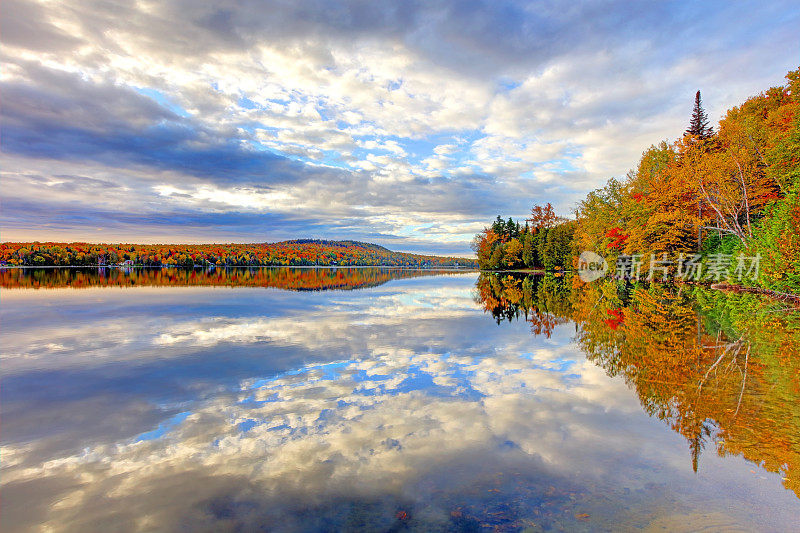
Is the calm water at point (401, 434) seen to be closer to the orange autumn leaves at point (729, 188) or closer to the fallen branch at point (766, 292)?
the fallen branch at point (766, 292)

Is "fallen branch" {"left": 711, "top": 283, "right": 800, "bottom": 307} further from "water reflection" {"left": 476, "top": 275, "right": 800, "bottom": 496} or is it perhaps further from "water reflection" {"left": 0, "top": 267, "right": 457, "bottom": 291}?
"water reflection" {"left": 0, "top": 267, "right": 457, "bottom": 291}

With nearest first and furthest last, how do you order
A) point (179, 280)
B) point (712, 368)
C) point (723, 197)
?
point (712, 368) → point (723, 197) → point (179, 280)

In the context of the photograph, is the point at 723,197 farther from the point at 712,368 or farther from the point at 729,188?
the point at 712,368

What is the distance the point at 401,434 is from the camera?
22.4 ft

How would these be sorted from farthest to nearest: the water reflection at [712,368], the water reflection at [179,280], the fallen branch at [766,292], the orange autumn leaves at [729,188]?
the water reflection at [179,280], the orange autumn leaves at [729,188], the fallen branch at [766,292], the water reflection at [712,368]

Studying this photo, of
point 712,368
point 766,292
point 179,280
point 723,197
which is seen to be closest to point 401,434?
point 712,368

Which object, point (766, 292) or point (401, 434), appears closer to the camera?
point (401, 434)

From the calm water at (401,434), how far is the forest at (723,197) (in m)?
16.1

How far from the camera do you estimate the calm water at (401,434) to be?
468 cm

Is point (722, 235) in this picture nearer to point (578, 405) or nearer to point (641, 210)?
point (641, 210)

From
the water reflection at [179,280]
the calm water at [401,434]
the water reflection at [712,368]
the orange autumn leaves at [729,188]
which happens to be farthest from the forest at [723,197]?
the water reflection at [179,280]

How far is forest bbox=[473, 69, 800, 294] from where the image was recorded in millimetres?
26111

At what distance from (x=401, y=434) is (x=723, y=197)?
125 feet

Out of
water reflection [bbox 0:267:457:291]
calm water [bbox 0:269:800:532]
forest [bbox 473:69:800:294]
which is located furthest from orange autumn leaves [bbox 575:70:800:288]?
water reflection [bbox 0:267:457:291]
